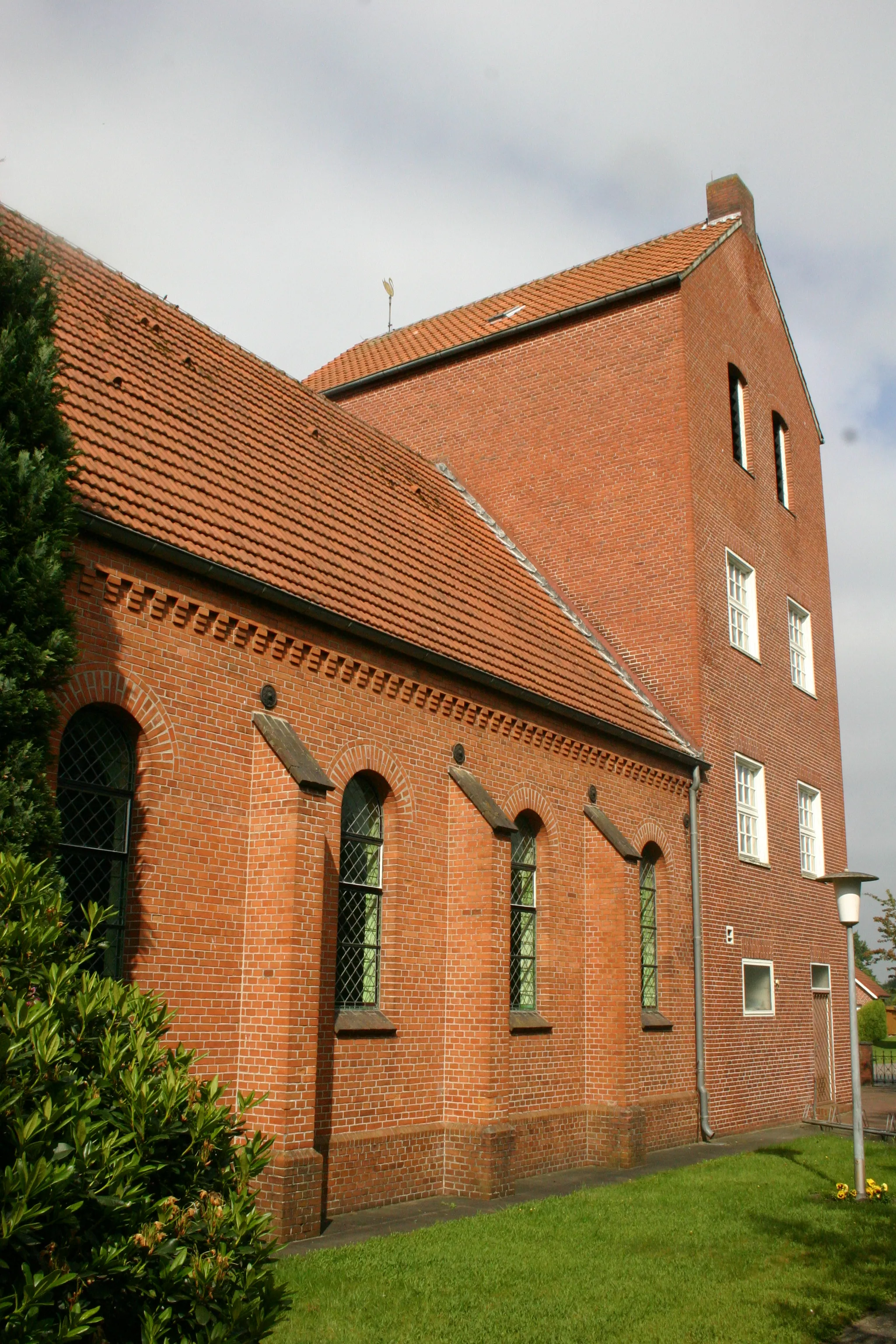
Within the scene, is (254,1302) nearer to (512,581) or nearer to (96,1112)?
(96,1112)

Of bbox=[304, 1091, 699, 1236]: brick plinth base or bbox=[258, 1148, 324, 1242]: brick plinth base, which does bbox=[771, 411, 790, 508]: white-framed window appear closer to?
bbox=[304, 1091, 699, 1236]: brick plinth base

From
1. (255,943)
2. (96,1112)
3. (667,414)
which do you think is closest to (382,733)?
(255,943)

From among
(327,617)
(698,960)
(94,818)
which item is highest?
(327,617)

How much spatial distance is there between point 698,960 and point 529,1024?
15.6 feet

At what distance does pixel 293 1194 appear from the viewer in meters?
9.23

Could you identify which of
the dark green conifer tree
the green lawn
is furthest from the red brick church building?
the dark green conifer tree

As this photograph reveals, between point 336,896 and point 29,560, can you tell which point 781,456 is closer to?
point 336,896

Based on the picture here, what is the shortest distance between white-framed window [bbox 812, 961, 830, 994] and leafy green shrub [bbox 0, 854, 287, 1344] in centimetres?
1885

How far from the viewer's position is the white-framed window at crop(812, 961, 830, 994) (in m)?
21.7

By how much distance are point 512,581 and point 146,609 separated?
8.73m

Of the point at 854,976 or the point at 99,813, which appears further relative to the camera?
the point at 854,976

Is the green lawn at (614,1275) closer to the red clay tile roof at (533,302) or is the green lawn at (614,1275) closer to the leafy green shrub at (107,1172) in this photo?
the leafy green shrub at (107,1172)

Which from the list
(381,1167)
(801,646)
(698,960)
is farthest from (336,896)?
(801,646)

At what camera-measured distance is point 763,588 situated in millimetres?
21438
